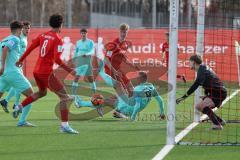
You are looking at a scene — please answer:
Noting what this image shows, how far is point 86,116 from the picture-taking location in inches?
601

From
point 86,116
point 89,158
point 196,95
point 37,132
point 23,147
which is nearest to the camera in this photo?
point 89,158

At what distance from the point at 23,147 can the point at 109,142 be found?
1.48 m

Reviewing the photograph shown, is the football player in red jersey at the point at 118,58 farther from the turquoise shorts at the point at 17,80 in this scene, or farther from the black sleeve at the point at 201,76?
the black sleeve at the point at 201,76

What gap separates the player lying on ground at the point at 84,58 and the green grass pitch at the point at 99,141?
16.7 feet

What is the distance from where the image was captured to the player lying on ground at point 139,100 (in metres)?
14.4

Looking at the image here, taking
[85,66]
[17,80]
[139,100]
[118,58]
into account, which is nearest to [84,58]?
[85,66]

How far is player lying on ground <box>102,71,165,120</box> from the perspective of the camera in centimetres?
1438

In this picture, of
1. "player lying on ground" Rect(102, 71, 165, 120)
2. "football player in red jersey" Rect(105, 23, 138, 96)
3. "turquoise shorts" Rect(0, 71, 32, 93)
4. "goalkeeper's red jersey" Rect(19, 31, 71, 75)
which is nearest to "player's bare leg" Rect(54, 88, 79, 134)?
"goalkeeper's red jersey" Rect(19, 31, 71, 75)

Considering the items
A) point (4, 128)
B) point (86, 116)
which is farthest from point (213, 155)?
point (86, 116)

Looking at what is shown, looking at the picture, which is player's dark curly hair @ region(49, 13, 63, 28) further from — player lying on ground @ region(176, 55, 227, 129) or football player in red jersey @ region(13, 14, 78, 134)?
player lying on ground @ region(176, 55, 227, 129)

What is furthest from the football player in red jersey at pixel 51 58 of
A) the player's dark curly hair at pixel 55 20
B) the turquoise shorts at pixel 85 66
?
the turquoise shorts at pixel 85 66

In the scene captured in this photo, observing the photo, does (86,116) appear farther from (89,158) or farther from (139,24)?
(139,24)

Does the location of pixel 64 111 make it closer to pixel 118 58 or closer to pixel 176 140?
pixel 176 140

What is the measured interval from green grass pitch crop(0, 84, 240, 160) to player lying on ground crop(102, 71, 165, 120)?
0.93ft
